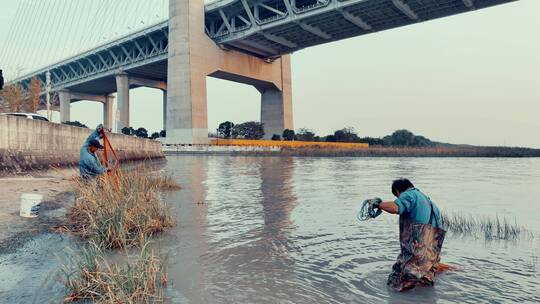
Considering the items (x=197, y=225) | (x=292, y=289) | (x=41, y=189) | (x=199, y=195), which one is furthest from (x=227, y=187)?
(x=292, y=289)

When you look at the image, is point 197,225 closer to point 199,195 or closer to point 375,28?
point 199,195

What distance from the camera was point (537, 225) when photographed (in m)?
8.82

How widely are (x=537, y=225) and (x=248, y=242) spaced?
5.94m

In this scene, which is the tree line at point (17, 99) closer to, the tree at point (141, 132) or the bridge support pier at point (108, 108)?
the tree at point (141, 132)

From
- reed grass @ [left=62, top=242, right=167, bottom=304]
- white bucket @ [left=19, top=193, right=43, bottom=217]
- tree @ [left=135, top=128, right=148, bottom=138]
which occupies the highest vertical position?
tree @ [left=135, top=128, right=148, bottom=138]

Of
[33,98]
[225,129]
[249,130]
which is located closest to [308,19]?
[225,129]

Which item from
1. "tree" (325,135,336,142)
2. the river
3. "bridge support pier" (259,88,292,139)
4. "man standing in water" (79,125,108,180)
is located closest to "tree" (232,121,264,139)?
"bridge support pier" (259,88,292,139)

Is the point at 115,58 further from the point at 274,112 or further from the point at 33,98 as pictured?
the point at 274,112

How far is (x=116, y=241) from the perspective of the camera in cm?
588

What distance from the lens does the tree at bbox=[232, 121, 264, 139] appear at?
74.1 metres

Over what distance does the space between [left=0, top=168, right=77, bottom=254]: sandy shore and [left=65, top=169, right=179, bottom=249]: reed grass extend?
1.90 feet

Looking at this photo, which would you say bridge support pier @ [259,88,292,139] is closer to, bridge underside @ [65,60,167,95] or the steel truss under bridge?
bridge underside @ [65,60,167,95]

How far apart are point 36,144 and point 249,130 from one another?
63539mm

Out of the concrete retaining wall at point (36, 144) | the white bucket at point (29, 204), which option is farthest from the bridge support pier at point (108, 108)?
the white bucket at point (29, 204)
